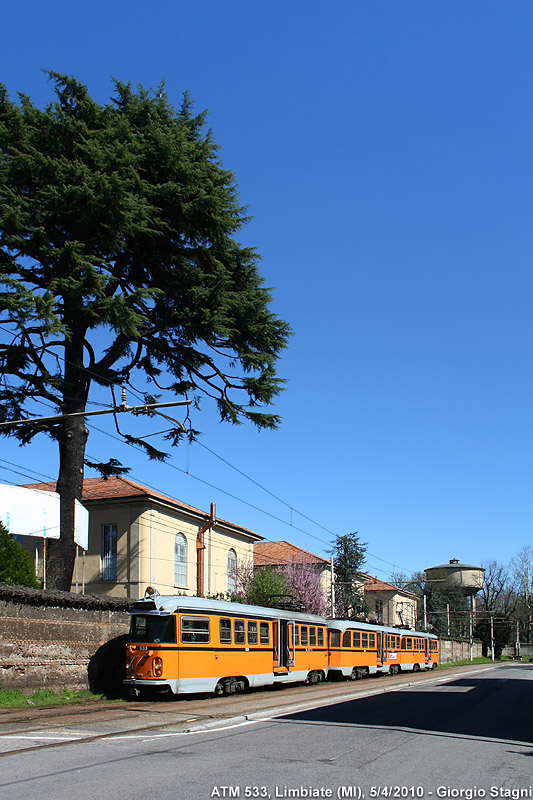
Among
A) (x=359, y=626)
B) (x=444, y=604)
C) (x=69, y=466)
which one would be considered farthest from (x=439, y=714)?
(x=444, y=604)

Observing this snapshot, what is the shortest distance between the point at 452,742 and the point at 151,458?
1850cm

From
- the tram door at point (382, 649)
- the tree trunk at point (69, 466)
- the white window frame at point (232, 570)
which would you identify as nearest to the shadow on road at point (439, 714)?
the tree trunk at point (69, 466)

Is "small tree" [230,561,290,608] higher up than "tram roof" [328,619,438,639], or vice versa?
"small tree" [230,561,290,608]

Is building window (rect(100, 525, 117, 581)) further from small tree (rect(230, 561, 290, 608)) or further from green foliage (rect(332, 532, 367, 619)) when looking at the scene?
green foliage (rect(332, 532, 367, 619))

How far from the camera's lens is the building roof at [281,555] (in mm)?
63438

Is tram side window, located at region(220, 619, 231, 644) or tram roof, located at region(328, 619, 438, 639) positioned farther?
tram roof, located at region(328, 619, 438, 639)

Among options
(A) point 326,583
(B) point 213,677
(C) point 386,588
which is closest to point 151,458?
(B) point 213,677

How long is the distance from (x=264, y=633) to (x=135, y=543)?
1357 centimetres

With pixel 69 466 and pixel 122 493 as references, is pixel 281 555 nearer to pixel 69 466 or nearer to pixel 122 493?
pixel 122 493

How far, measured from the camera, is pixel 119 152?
87.6 ft

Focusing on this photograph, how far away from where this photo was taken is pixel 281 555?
66.2m

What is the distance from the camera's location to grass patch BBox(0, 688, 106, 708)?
18.7 m

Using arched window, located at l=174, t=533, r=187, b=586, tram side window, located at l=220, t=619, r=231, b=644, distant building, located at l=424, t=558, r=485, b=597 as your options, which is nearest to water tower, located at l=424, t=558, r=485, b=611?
distant building, located at l=424, t=558, r=485, b=597

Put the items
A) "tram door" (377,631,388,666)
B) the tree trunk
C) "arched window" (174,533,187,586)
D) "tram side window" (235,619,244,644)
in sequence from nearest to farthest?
"tram side window" (235,619,244,644), the tree trunk, "tram door" (377,631,388,666), "arched window" (174,533,187,586)
